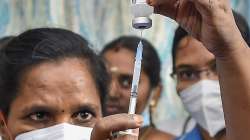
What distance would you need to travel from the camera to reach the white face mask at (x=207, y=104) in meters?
4.10

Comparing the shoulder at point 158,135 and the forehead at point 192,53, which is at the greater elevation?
the forehead at point 192,53

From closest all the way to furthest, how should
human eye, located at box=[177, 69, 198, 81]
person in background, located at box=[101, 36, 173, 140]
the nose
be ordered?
the nose, human eye, located at box=[177, 69, 198, 81], person in background, located at box=[101, 36, 173, 140]

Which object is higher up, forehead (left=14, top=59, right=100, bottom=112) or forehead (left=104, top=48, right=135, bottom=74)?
forehead (left=14, top=59, right=100, bottom=112)

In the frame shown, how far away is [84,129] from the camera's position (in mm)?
Answer: 2242

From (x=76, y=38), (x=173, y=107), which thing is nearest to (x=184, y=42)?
(x=173, y=107)

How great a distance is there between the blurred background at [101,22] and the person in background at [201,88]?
61 centimetres

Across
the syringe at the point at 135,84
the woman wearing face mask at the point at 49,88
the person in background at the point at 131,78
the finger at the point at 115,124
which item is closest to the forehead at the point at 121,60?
the person in background at the point at 131,78

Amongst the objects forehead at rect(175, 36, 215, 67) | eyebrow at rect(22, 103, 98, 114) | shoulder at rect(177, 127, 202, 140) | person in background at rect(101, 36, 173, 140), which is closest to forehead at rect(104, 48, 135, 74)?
person in background at rect(101, 36, 173, 140)

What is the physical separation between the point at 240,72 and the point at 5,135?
0.94 meters

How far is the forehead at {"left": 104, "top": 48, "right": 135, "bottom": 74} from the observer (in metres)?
4.65

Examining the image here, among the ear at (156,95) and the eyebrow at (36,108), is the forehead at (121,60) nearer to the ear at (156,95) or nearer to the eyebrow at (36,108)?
the ear at (156,95)

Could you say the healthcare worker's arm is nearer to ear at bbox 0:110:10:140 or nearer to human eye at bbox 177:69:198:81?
ear at bbox 0:110:10:140

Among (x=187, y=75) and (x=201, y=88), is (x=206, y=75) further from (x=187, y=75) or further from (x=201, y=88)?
(x=187, y=75)

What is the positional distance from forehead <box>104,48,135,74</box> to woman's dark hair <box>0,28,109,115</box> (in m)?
2.09
